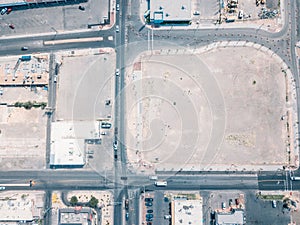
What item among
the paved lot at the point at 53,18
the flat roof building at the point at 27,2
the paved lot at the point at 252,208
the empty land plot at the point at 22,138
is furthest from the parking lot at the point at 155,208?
→ the flat roof building at the point at 27,2

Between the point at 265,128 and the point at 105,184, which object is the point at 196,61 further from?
the point at 105,184

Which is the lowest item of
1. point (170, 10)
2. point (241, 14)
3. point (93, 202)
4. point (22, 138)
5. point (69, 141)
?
point (93, 202)

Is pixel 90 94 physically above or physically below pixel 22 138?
above

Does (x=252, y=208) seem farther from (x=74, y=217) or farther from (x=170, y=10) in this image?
(x=170, y=10)

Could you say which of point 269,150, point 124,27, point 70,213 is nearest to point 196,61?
point 124,27

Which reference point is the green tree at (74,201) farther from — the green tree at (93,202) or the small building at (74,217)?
the green tree at (93,202)

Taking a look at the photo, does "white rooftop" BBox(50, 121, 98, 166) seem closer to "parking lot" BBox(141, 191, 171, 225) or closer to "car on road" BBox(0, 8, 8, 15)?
"parking lot" BBox(141, 191, 171, 225)

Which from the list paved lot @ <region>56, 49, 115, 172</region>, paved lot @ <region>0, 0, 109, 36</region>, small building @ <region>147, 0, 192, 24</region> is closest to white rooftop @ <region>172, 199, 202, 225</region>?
paved lot @ <region>56, 49, 115, 172</region>

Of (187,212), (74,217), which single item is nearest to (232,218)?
(187,212)
